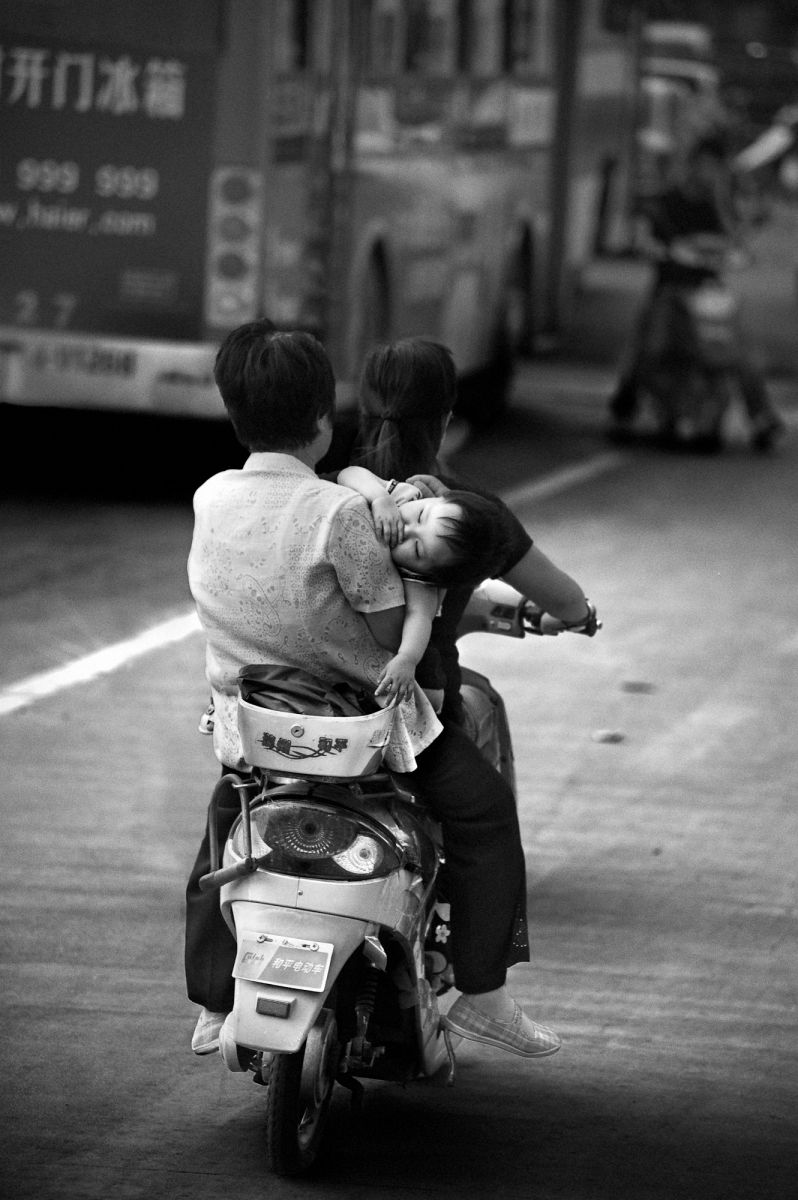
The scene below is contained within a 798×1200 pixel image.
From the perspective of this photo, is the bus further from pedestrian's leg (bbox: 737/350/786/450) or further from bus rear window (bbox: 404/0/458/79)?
pedestrian's leg (bbox: 737/350/786/450)

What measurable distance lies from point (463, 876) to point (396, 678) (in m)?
0.48

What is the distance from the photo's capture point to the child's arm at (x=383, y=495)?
3992mm

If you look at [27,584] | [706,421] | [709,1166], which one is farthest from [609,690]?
[706,421]

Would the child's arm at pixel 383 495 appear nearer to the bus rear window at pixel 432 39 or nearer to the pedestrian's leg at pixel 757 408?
the bus rear window at pixel 432 39

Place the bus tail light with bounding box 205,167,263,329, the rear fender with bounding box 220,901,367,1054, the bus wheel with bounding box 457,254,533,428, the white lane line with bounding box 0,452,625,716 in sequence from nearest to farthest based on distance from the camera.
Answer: the rear fender with bounding box 220,901,367,1054 < the white lane line with bounding box 0,452,625,716 < the bus tail light with bounding box 205,167,263,329 < the bus wheel with bounding box 457,254,533,428

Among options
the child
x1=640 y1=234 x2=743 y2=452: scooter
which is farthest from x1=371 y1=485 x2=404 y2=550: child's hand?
x1=640 y1=234 x2=743 y2=452: scooter

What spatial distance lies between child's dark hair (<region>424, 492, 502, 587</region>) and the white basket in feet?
0.85

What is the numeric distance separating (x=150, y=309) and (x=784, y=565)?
10.7 ft

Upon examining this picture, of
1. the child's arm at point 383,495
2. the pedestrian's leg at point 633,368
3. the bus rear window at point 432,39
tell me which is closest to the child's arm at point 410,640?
the child's arm at point 383,495

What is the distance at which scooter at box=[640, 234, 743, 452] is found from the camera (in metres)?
14.3

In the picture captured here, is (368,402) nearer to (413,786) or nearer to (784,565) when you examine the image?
(413,786)

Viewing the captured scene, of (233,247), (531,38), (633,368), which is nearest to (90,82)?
(233,247)

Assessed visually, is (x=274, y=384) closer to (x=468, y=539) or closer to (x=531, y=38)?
(x=468, y=539)

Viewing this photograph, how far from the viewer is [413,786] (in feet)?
13.8
